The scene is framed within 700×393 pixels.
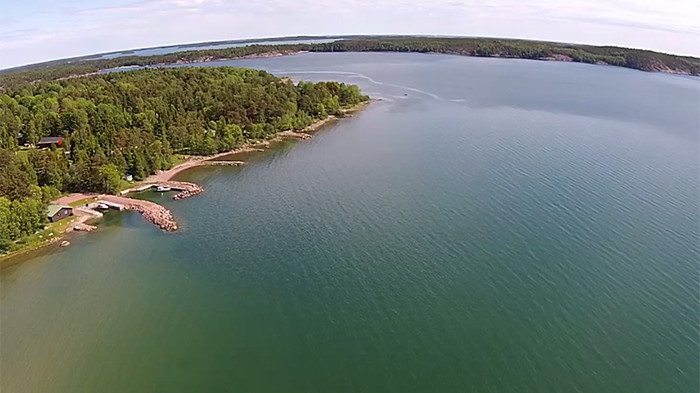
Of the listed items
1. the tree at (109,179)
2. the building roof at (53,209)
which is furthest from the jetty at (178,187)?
the building roof at (53,209)

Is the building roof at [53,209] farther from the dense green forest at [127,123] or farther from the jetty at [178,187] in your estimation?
the jetty at [178,187]

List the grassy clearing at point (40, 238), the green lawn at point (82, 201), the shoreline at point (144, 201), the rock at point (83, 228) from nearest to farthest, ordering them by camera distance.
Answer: the grassy clearing at point (40, 238), the shoreline at point (144, 201), the rock at point (83, 228), the green lawn at point (82, 201)

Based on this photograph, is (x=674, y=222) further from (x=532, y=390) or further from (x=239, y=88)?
(x=239, y=88)

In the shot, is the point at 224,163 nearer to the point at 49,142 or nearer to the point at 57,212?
the point at 57,212

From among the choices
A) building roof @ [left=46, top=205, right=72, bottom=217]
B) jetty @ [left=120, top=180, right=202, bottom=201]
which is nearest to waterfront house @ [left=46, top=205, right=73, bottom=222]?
building roof @ [left=46, top=205, right=72, bottom=217]

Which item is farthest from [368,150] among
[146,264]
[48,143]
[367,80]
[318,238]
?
[367,80]
